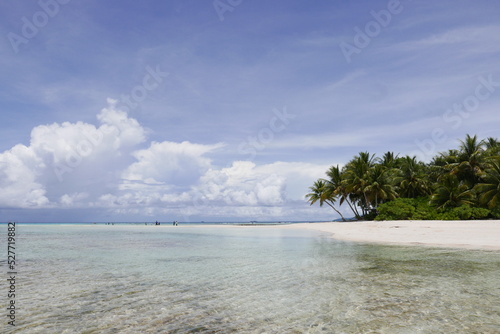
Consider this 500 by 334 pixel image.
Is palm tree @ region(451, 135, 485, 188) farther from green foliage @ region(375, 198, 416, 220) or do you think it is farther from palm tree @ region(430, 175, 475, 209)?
green foliage @ region(375, 198, 416, 220)

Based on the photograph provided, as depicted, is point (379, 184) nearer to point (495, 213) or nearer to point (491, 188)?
point (491, 188)

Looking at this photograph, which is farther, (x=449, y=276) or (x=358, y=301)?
(x=449, y=276)

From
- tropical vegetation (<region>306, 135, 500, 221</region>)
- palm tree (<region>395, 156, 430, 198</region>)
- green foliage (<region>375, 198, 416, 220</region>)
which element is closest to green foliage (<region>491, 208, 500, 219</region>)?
tropical vegetation (<region>306, 135, 500, 221</region>)

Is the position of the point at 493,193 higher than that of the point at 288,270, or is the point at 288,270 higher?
the point at 493,193

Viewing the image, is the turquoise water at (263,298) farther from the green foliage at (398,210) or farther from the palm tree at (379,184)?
the palm tree at (379,184)

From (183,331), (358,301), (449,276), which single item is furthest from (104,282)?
(449,276)

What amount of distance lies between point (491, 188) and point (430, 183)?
49.5 ft

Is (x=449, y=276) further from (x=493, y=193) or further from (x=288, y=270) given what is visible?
(x=493, y=193)

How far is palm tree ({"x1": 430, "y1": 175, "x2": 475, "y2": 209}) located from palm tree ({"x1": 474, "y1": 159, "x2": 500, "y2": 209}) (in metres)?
2.11

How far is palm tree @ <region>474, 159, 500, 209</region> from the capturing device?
3994cm

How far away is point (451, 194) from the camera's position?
4441cm

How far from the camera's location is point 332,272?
13.0m

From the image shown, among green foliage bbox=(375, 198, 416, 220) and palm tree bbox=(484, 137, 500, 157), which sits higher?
palm tree bbox=(484, 137, 500, 157)

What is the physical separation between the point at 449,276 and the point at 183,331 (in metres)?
9.81
